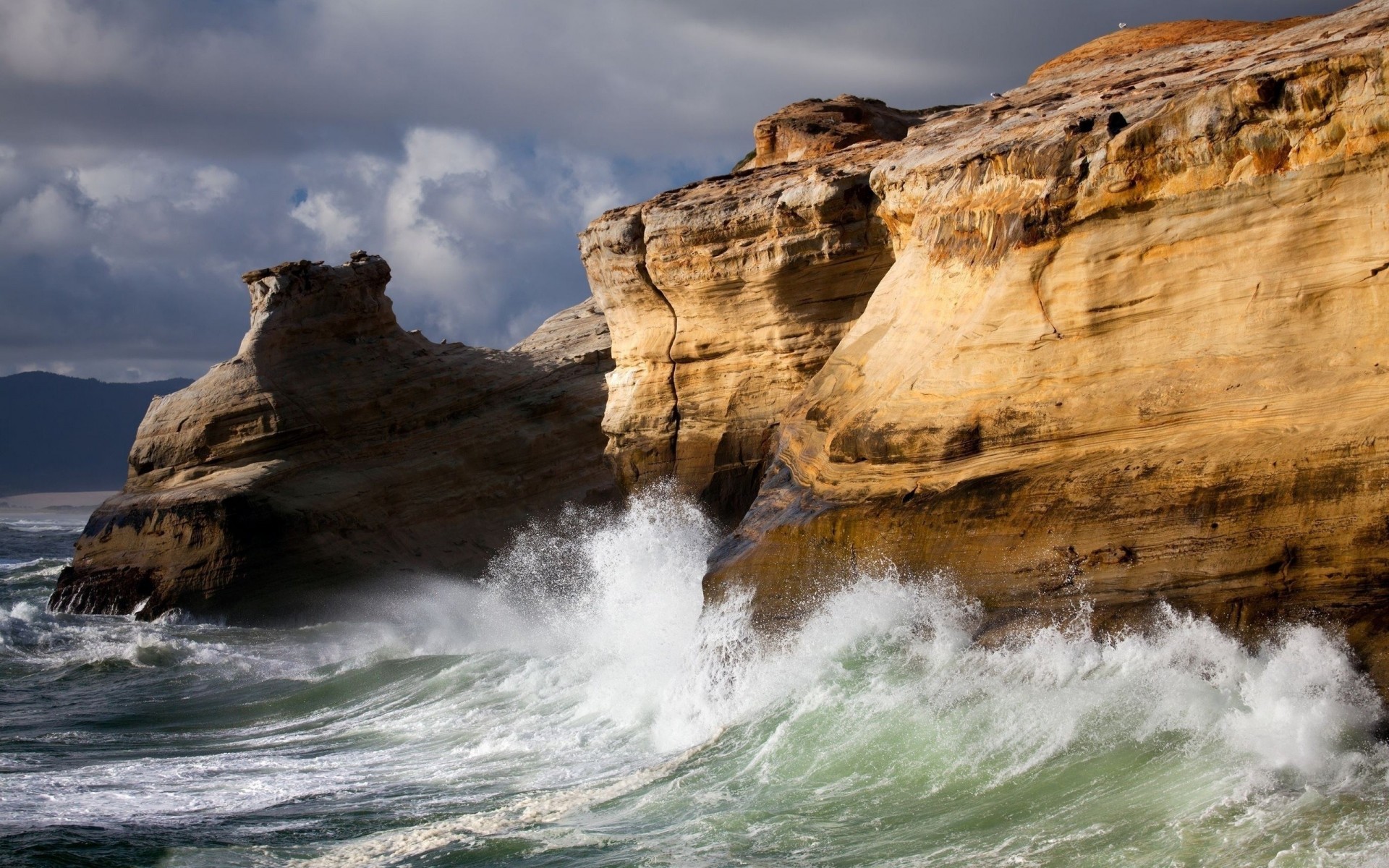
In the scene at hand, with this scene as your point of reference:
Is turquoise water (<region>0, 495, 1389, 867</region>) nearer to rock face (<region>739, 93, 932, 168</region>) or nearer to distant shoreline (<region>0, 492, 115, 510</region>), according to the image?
rock face (<region>739, 93, 932, 168</region>)

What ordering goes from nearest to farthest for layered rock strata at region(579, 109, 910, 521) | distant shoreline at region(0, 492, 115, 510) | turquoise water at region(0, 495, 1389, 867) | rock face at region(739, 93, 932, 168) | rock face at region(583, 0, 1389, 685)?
turquoise water at region(0, 495, 1389, 867) → rock face at region(583, 0, 1389, 685) → layered rock strata at region(579, 109, 910, 521) → rock face at region(739, 93, 932, 168) → distant shoreline at region(0, 492, 115, 510)

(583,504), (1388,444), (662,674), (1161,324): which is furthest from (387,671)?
(1388,444)

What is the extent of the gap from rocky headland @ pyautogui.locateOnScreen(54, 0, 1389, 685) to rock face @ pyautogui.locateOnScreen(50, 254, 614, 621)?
18.2ft

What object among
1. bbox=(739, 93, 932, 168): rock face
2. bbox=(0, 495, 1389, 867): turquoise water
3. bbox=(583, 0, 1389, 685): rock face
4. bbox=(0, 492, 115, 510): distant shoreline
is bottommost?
bbox=(0, 495, 1389, 867): turquoise water

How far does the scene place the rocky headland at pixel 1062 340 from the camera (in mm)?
6938

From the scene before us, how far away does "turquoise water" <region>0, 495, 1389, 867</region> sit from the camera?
6.03 metres

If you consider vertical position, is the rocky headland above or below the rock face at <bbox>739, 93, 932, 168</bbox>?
below

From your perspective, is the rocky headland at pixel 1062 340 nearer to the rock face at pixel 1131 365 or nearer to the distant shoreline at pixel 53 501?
the rock face at pixel 1131 365

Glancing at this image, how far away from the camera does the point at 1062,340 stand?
8086 millimetres

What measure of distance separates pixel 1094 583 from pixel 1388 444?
1607mm


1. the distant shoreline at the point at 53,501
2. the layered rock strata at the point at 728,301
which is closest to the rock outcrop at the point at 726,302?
the layered rock strata at the point at 728,301

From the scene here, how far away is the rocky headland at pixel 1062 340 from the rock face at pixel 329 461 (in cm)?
556

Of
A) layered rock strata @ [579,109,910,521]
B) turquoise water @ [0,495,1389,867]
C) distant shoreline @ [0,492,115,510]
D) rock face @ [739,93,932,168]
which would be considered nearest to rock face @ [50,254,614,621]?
layered rock strata @ [579,109,910,521]

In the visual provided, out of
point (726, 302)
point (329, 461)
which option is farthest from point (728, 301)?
point (329, 461)
